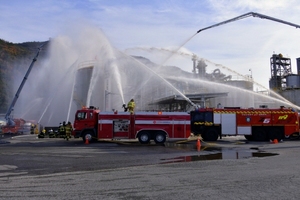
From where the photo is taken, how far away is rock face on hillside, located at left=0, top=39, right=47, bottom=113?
81.8 metres

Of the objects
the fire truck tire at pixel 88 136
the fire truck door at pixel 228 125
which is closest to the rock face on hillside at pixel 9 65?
the fire truck tire at pixel 88 136

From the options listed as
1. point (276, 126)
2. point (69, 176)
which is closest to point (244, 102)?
point (276, 126)

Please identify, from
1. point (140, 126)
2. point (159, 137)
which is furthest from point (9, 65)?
point (159, 137)

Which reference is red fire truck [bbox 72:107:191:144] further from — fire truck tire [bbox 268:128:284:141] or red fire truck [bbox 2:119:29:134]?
red fire truck [bbox 2:119:29:134]

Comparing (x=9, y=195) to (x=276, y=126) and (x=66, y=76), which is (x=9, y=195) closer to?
(x=276, y=126)

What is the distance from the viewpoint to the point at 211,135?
84.1ft

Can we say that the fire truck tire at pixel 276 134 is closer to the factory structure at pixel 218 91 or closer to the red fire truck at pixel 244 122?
the red fire truck at pixel 244 122

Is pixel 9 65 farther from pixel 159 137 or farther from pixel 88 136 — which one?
pixel 159 137

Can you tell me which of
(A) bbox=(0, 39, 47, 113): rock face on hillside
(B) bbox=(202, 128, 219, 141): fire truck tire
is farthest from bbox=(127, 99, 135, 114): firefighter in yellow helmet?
(A) bbox=(0, 39, 47, 113): rock face on hillside

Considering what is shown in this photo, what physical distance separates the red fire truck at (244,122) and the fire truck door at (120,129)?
19.1 feet

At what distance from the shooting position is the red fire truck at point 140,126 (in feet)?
75.1

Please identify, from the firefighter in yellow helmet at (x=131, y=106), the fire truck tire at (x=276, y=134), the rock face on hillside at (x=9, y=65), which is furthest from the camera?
the rock face on hillside at (x=9, y=65)

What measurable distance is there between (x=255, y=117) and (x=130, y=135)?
1025 centimetres

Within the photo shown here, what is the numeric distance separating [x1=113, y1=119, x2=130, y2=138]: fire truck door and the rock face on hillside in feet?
192
